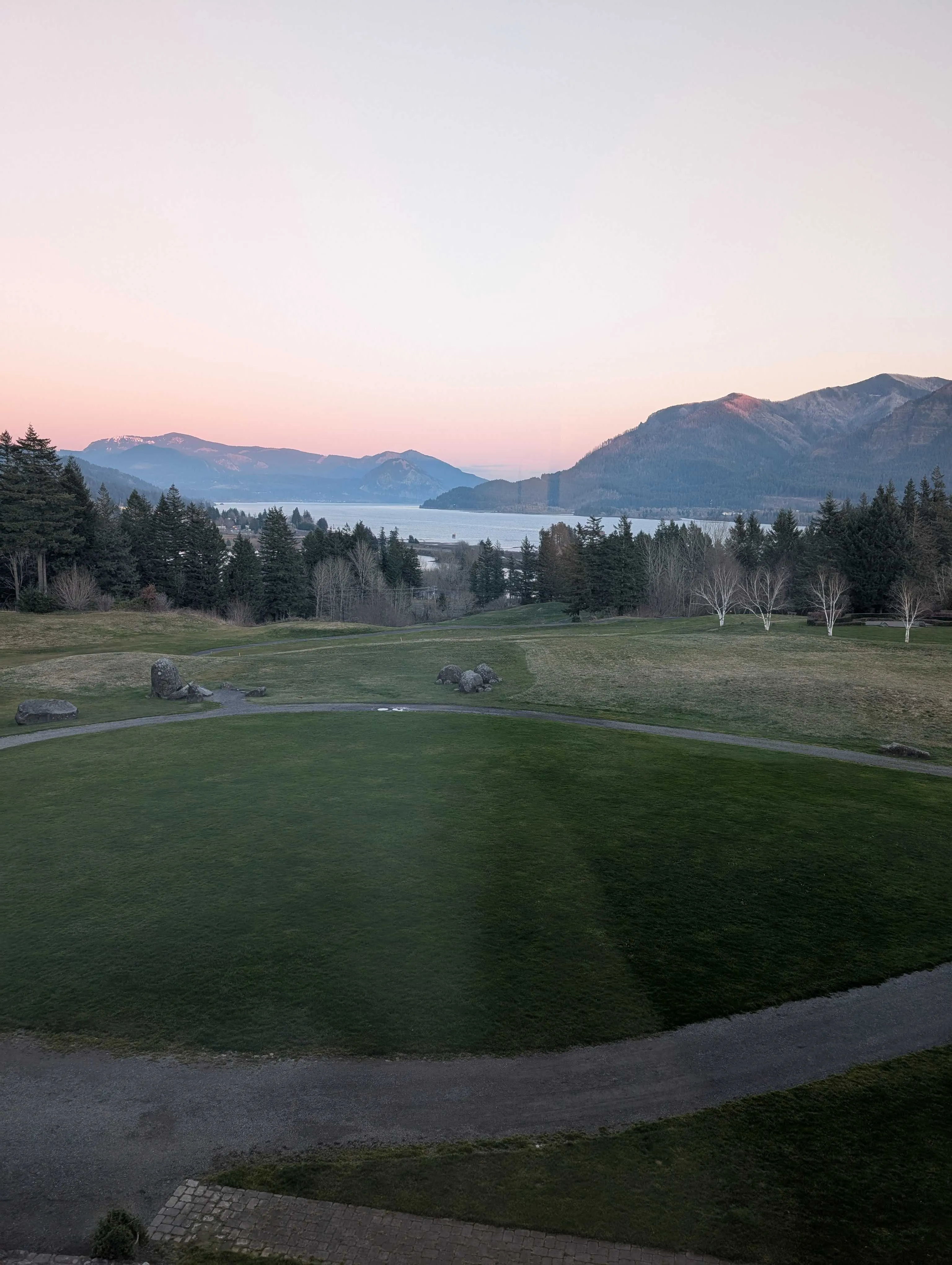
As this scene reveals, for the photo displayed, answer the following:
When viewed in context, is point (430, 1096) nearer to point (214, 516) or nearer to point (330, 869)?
point (330, 869)

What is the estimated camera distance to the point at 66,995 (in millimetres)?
9578

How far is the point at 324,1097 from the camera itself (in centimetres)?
778

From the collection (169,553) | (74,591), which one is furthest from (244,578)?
(74,591)

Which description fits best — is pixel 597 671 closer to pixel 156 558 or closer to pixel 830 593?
pixel 830 593

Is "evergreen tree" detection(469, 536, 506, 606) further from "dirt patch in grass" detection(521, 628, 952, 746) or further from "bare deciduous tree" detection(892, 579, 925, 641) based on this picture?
"dirt patch in grass" detection(521, 628, 952, 746)

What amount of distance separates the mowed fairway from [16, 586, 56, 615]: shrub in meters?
37.8

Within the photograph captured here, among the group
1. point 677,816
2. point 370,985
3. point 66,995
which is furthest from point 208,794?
point 677,816

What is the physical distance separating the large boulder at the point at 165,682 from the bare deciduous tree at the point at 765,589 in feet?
119

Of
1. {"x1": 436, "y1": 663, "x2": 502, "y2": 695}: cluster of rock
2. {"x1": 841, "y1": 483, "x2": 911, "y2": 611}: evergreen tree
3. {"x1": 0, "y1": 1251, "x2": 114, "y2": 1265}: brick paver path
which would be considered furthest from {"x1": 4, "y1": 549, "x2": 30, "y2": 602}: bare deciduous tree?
{"x1": 841, "y1": 483, "x2": 911, "y2": 611}: evergreen tree

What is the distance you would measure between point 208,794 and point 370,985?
29.8ft

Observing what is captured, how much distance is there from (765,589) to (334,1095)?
57232 millimetres

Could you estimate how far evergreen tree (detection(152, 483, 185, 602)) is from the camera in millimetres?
70938

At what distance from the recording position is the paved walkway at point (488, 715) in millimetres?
20875

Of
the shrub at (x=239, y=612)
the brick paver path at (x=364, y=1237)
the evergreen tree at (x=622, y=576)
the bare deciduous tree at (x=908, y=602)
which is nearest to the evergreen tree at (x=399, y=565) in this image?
the shrub at (x=239, y=612)
